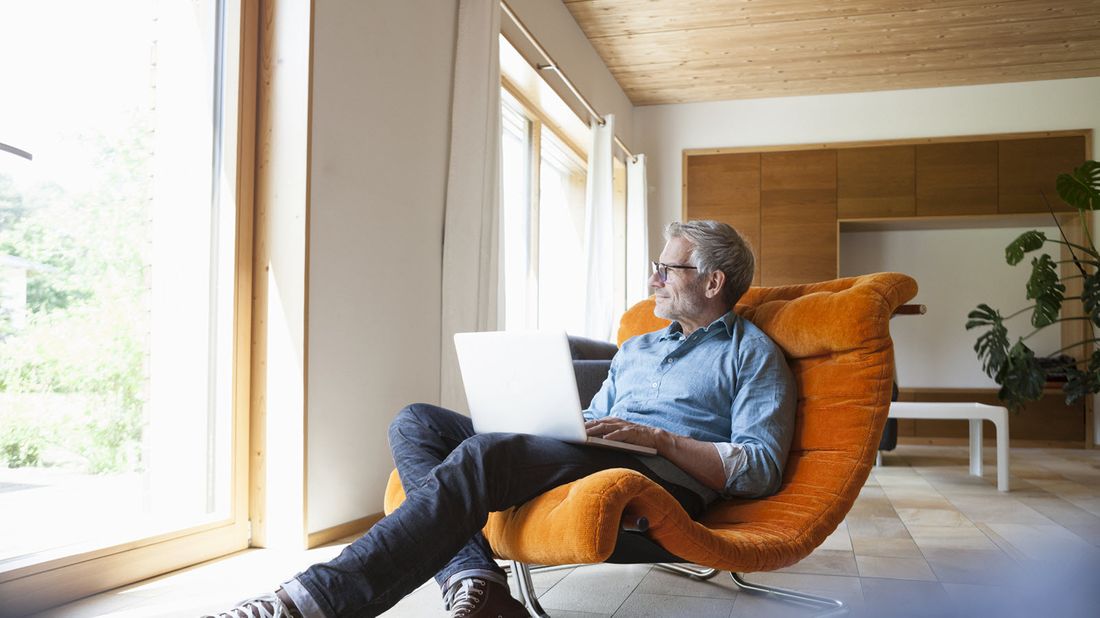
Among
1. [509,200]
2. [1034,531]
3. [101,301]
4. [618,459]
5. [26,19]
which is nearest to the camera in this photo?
[618,459]

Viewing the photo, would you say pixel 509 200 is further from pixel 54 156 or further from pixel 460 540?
pixel 460 540

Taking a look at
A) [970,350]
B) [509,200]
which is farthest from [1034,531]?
[970,350]

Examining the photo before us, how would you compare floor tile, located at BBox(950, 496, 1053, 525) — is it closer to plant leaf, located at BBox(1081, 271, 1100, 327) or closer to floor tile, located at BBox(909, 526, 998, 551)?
floor tile, located at BBox(909, 526, 998, 551)

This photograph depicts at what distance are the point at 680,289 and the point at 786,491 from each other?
0.55 metres

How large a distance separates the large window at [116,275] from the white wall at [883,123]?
5.18 m

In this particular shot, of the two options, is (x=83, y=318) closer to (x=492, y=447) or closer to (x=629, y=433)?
(x=492, y=447)

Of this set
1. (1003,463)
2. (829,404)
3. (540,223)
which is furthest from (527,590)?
(540,223)

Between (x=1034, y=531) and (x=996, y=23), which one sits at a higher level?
(x=996, y=23)

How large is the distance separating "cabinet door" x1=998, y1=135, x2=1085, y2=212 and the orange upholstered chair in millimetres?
5329

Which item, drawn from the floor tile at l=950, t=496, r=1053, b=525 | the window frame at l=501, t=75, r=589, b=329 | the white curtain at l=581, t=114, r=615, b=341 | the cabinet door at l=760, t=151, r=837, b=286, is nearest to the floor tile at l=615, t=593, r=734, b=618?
the floor tile at l=950, t=496, r=1053, b=525

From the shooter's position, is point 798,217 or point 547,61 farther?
point 798,217

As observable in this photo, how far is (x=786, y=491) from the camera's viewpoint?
193 centimetres

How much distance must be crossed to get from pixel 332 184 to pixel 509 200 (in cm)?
244

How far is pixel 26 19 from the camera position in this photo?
2.18 m
